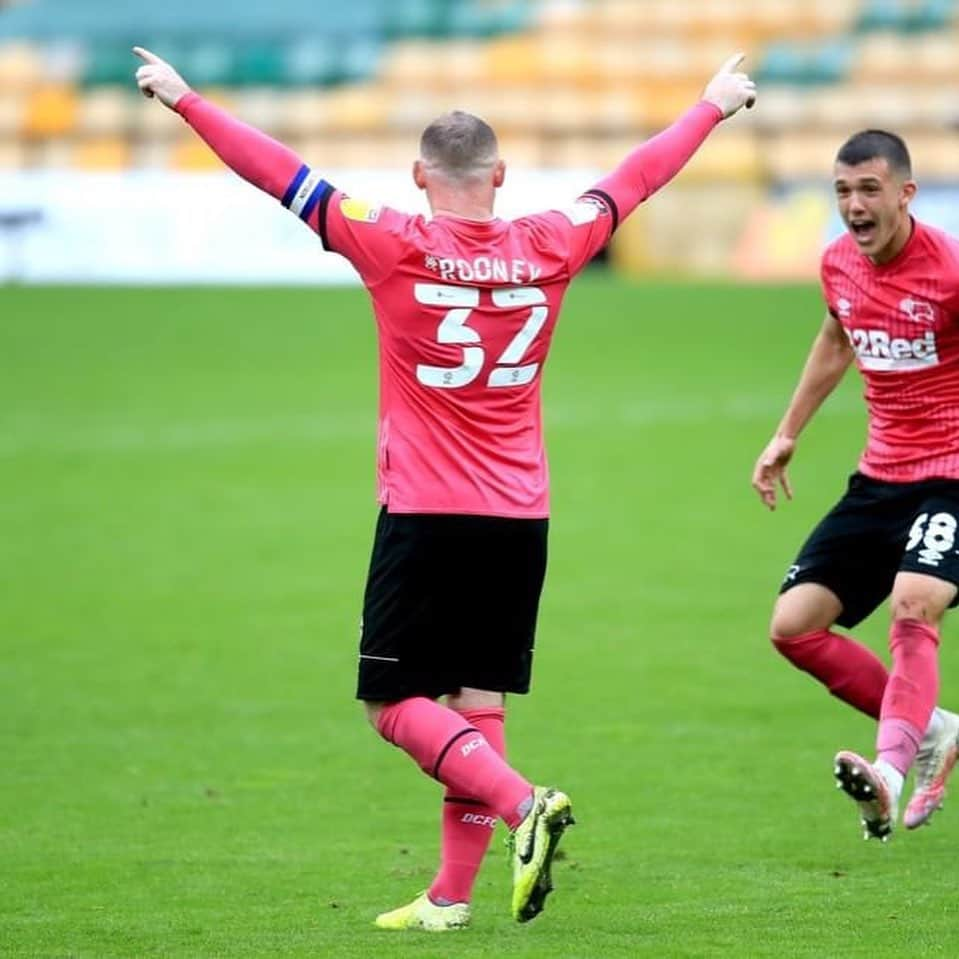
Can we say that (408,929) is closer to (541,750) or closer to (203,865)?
(203,865)

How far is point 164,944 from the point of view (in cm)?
541

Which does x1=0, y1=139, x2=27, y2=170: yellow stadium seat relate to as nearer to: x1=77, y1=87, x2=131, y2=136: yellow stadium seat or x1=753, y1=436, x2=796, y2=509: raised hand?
x1=77, y1=87, x2=131, y2=136: yellow stadium seat

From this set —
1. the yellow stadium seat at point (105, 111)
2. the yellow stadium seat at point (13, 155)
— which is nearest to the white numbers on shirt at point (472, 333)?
the yellow stadium seat at point (13, 155)

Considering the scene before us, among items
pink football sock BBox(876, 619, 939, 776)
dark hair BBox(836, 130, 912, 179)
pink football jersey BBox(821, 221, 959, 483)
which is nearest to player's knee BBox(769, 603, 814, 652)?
pink football sock BBox(876, 619, 939, 776)

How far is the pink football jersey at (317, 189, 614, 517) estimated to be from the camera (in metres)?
5.56

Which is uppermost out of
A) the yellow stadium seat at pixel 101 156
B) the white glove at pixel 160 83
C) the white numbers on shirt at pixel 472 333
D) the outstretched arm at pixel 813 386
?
the white glove at pixel 160 83

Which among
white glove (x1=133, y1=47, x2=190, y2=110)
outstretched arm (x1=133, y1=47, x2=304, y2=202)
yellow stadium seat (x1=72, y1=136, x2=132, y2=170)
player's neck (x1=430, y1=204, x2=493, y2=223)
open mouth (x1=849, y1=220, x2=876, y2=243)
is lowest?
yellow stadium seat (x1=72, y1=136, x2=132, y2=170)

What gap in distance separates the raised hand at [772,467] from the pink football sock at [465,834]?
5.57 feet

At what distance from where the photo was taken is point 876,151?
652 centimetres

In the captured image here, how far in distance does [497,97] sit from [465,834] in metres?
33.6

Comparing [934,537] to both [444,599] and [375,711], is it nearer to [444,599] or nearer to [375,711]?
[444,599]

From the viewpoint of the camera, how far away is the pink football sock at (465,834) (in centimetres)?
579

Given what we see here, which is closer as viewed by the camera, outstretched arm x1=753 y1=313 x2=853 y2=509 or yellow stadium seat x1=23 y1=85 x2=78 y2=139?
outstretched arm x1=753 y1=313 x2=853 y2=509

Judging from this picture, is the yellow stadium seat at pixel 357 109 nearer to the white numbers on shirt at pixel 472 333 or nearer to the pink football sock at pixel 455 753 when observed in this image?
the white numbers on shirt at pixel 472 333
